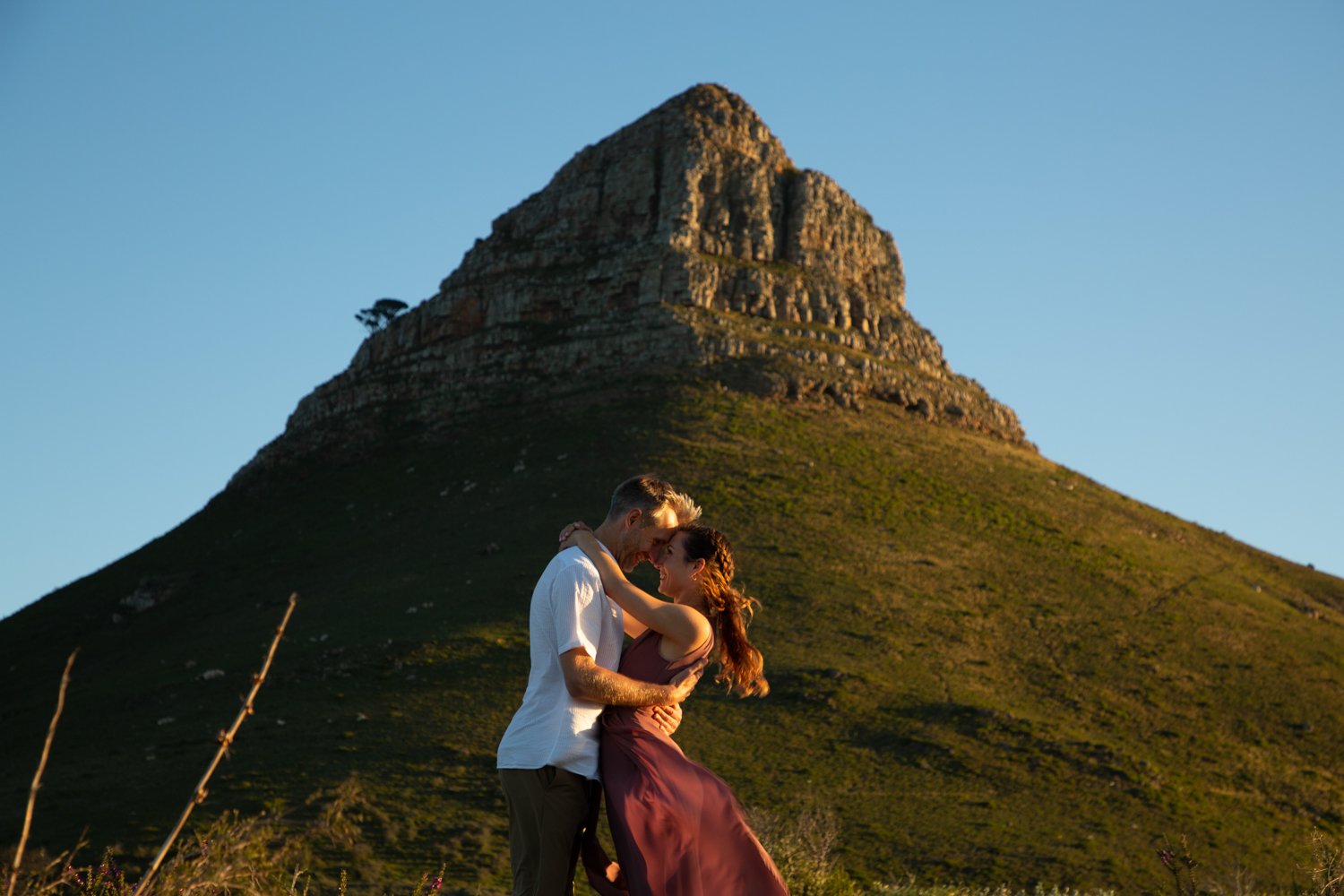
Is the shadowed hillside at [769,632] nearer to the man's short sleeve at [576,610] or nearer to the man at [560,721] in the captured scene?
the man at [560,721]

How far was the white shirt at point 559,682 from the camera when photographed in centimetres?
657

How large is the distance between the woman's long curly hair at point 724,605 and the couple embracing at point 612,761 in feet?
0.84

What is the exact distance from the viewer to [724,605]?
7406mm

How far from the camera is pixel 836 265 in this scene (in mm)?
107875

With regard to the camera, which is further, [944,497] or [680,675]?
[944,497]

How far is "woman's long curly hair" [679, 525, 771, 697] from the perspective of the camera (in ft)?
23.7

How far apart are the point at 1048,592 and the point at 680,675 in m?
58.5

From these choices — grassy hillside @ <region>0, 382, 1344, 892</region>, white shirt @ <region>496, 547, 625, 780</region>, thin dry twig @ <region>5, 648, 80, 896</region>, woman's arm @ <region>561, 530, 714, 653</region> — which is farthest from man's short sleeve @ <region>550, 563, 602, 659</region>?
grassy hillside @ <region>0, 382, 1344, 892</region>

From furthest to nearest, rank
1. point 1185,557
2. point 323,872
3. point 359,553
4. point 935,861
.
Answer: point 1185,557
point 359,553
point 935,861
point 323,872

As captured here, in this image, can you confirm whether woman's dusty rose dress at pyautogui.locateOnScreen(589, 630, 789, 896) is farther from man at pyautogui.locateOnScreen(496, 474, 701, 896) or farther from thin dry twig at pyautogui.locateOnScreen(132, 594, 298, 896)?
thin dry twig at pyautogui.locateOnScreen(132, 594, 298, 896)

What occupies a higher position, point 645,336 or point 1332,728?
point 645,336

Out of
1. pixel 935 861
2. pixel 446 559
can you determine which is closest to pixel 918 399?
pixel 446 559

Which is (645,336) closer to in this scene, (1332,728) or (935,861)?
(1332,728)

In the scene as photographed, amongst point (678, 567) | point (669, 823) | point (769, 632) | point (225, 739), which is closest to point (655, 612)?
point (678, 567)
